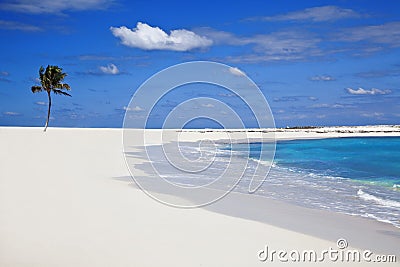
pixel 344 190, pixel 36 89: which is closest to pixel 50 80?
pixel 36 89

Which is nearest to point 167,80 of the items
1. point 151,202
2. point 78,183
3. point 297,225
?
point 151,202

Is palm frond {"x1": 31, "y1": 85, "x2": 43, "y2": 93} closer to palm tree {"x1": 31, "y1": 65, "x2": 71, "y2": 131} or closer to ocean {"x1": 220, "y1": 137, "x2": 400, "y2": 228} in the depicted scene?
palm tree {"x1": 31, "y1": 65, "x2": 71, "y2": 131}

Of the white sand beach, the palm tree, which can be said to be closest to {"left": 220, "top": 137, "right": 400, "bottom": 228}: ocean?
the white sand beach

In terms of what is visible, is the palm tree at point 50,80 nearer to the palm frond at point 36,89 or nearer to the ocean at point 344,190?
the palm frond at point 36,89

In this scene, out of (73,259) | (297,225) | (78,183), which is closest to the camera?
(73,259)

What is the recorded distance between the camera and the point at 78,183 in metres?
11.3

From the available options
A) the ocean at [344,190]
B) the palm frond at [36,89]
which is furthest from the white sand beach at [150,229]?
the palm frond at [36,89]

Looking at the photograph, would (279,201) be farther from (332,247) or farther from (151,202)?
(332,247)

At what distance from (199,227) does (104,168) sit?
900 centimetres

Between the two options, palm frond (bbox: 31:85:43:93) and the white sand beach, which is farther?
palm frond (bbox: 31:85:43:93)

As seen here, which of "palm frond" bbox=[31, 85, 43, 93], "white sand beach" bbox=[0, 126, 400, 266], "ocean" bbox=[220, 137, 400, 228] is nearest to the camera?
"white sand beach" bbox=[0, 126, 400, 266]

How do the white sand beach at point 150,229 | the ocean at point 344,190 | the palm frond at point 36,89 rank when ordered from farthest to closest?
the palm frond at point 36,89, the ocean at point 344,190, the white sand beach at point 150,229

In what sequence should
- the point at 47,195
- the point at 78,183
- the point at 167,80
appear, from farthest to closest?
the point at 78,183 → the point at 167,80 → the point at 47,195

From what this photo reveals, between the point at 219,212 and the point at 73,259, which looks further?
the point at 219,212
